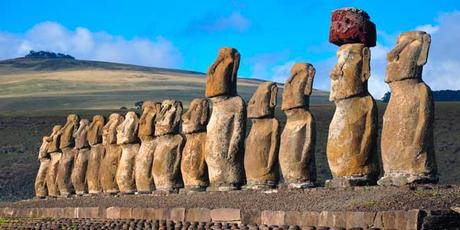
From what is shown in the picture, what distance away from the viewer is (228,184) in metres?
22.6

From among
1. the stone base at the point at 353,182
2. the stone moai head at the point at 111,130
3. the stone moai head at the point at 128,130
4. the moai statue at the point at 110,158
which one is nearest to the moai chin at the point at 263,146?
the stone base at the point at 353,182

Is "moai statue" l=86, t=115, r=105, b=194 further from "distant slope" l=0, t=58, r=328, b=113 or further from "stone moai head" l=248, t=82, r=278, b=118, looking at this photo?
"distant slope" l=0, t=58, r=328, b=113

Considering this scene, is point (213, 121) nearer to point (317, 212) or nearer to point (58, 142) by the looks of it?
point (317, 212)

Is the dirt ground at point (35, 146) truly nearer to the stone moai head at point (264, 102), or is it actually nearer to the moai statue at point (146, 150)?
the moai statue at point (146, 150)

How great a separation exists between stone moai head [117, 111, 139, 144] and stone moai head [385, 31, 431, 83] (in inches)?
442

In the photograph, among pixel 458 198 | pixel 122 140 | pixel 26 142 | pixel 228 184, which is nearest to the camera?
pixel 458 198

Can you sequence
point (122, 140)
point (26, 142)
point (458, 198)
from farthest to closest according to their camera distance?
1. point (26, 142)
2. point (122, 140)
3. point (458, 198)

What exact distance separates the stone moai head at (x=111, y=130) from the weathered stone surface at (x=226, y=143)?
630cm

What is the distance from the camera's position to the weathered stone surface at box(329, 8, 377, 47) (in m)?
19.3

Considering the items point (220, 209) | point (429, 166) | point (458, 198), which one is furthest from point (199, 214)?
point (458, 198)

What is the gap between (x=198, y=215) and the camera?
62.4 ft

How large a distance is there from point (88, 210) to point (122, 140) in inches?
156

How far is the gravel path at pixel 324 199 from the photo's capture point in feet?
48.9

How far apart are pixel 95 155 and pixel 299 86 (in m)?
10.6
